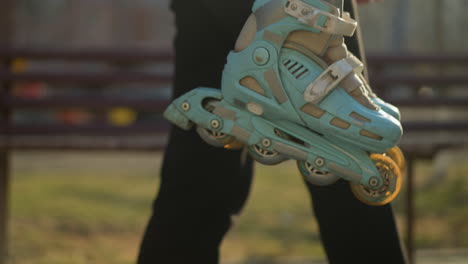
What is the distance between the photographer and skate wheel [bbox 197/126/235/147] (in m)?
1.34

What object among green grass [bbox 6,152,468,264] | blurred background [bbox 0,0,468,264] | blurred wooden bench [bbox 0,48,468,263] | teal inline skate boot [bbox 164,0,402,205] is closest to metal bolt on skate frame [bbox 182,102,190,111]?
teal inline skate boot [bbox 164,0,402,205]

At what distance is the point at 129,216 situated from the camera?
16.0 ft

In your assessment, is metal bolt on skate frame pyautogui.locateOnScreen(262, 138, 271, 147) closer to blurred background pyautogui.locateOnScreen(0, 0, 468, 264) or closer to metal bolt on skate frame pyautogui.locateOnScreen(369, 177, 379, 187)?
metal bolt on skate frame pyautogui.locateOnScreen(369, 177, 379, 187)

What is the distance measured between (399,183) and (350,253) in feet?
0.60

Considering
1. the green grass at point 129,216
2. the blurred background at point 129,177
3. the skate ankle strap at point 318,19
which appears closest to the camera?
the skate ankle strap at point 318,19

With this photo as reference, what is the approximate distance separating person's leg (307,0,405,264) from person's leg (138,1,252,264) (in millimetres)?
225

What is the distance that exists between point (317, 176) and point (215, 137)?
217 millimetres

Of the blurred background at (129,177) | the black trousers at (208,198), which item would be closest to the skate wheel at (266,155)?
the black trousers at (208,198)

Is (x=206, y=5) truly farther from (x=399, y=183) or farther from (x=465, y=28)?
(x=465, y=28)

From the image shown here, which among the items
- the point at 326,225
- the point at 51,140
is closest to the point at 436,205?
the point at 51,140

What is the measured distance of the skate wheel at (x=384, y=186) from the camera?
1291 mm

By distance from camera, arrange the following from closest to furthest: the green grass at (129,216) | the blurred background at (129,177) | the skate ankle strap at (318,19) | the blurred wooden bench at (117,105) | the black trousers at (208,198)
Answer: the skate ankle strap at (318,19) → the black trousers at (208,198) → the blurred wooden bench at (117,105) → the blurred background at (129,177) → the green grass at (129,216)

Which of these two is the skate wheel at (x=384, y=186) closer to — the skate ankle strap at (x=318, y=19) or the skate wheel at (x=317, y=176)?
the skate wheel at (x=317, y=176)

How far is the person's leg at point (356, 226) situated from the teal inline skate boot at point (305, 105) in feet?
0.17
